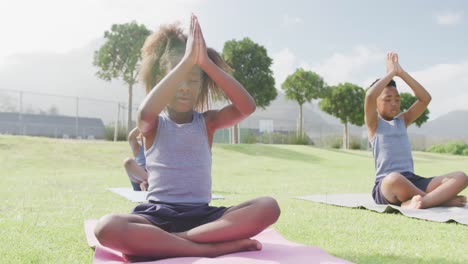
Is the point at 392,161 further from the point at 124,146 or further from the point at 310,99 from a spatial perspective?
the point at 310,99

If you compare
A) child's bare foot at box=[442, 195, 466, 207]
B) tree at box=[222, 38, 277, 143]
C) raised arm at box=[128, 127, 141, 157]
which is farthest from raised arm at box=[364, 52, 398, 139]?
tree at box=[222, 38, 277, 143]

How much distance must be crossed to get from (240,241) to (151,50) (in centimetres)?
135

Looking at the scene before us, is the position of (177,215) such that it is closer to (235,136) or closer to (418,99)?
(418,99)

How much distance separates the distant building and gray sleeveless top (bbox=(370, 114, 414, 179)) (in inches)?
734

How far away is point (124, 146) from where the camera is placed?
16859 mm

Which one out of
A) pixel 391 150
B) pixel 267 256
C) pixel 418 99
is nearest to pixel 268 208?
pixel 267 256

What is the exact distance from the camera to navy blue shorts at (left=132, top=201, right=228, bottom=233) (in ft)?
8.45

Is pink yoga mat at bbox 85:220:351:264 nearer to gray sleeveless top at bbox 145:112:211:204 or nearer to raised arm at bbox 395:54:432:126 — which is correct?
gray sleeveless top at bbox 145:112:211:204

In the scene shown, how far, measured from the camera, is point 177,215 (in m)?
2.58

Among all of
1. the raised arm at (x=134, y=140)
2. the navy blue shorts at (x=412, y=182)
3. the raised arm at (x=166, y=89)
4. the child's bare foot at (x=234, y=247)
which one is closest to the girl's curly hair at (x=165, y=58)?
the raised arm at (x=166, y=89)

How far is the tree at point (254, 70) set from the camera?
21453 mm

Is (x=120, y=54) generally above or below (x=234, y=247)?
above

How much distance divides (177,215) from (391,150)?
2835 millimetres

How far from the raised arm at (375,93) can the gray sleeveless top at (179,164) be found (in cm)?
228
